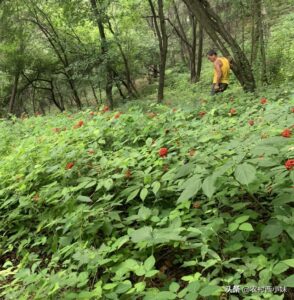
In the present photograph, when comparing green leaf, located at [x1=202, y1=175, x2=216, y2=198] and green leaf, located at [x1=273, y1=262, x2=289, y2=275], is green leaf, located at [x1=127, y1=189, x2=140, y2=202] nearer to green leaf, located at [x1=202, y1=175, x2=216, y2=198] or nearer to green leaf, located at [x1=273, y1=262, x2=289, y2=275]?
green leaf, located at [x1=202, y1=175, x2=216, y2=198]

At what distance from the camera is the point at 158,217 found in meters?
2.46

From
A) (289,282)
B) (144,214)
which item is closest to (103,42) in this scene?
(144,214)

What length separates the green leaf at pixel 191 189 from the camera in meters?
1.90

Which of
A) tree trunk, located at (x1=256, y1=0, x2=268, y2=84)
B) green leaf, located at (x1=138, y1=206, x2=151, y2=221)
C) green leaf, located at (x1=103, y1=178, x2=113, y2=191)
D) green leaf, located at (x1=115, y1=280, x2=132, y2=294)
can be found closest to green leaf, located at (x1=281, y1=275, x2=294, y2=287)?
green leaf, located at (x1=115, y1=280, x2=132, y2=294)

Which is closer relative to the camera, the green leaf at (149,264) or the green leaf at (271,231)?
the green leaf at (149,264)

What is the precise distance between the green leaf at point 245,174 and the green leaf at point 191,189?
0.75ft

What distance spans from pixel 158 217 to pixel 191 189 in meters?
0.61

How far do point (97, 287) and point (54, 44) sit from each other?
67.9ft

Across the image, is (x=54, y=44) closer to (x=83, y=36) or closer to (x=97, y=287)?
(x=83, y=36)

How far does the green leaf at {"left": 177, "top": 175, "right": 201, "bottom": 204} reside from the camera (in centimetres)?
190

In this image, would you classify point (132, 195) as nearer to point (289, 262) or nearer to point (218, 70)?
point (289, 262)

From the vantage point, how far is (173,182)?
110 inches

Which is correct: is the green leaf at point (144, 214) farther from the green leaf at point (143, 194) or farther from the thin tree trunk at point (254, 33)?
the thin tree trunk at point (254, 33)

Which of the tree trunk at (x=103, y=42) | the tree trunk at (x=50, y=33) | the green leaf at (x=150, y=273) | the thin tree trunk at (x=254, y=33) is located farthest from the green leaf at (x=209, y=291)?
the tree trunk at (x=50, y=33)
